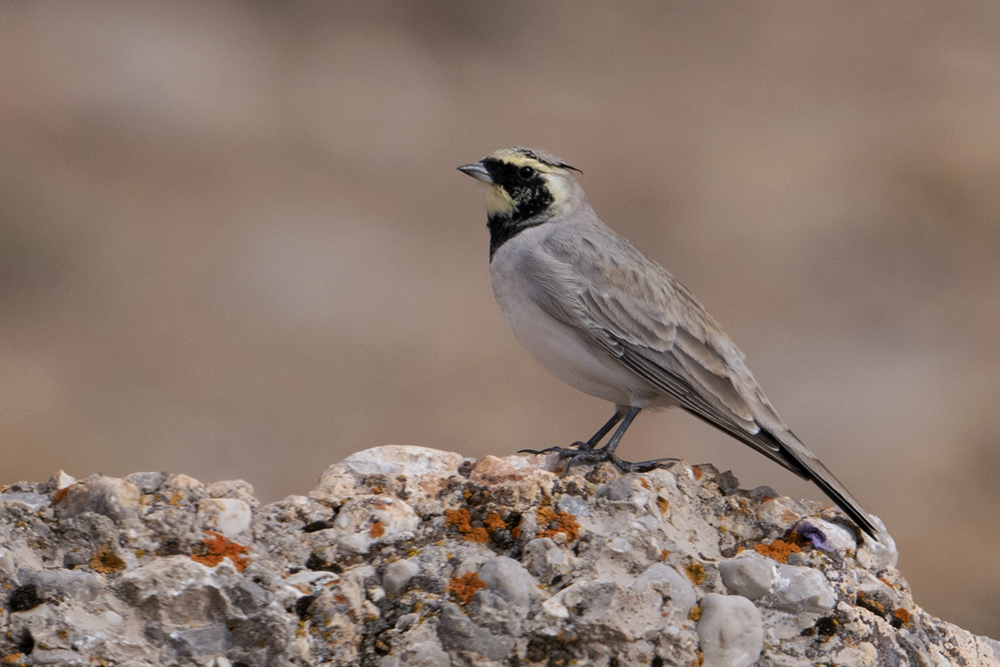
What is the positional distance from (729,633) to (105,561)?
1.55m

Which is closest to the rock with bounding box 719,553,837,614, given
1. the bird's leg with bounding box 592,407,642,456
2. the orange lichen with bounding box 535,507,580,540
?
the orange lichen with bounding box 535,507,580,540

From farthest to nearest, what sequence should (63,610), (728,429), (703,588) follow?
(728,429) → (703,588) → (63,610)

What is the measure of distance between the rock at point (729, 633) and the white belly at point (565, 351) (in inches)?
54.8

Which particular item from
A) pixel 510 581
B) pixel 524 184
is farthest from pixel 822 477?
pixel 524 184

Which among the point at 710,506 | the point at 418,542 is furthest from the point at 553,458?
the point at 418,542

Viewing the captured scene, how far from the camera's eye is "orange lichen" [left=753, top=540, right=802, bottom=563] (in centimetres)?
288

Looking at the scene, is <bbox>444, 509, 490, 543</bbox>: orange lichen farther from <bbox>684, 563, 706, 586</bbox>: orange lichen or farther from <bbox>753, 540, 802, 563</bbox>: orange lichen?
<bbox>753, 540, 802, 563</bbox>: orange lichen

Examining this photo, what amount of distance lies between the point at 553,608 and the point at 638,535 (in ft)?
1.17

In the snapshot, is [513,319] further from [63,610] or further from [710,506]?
[63,610]

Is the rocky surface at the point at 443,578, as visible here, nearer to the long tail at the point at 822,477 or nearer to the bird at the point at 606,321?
the long tail at the point at 822,477

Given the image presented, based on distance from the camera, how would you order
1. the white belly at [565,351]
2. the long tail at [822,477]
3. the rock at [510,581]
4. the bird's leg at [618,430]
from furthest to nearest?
the white belly at [565,351] < the bird's leg at [618,430] < the long tail at [822,477] < the rock at [510,581]

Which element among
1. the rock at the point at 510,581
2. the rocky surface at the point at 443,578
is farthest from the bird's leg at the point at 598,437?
the rock at the point at 510,581

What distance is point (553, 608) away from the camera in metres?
2.51

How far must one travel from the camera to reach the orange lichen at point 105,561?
249 centimetres
